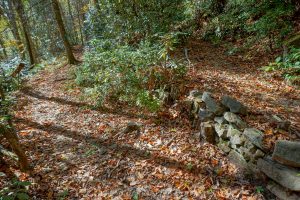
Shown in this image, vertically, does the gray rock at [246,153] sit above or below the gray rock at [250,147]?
below

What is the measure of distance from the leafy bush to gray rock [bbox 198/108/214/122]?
1253 mm

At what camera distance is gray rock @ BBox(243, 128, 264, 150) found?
397 cm

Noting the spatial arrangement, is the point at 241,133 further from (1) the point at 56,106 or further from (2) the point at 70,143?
(1) the point at 56,106

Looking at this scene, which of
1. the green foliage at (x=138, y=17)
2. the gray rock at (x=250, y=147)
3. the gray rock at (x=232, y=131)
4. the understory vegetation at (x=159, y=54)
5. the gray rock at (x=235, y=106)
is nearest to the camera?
the gray rock at (x=250, y=147)

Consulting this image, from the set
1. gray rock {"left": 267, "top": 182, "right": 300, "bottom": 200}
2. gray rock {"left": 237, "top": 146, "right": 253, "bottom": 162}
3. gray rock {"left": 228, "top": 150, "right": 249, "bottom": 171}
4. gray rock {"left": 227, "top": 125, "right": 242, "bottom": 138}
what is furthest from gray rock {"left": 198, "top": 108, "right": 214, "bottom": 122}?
gray rock {"left": 267, "top": 182, "right": 300, "bottom": 200}

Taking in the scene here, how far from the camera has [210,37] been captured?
11.1 m

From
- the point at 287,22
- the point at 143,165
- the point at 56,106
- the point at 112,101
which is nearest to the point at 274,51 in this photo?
the point at 287,22

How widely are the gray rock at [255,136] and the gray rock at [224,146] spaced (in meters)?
0.48

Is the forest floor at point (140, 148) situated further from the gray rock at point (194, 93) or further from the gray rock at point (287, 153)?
the gray rock at point (287, 153)

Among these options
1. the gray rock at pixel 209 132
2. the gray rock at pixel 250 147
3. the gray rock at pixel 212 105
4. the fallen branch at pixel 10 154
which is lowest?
the gray rock at pixel 209 132

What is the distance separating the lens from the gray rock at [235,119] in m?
4.43

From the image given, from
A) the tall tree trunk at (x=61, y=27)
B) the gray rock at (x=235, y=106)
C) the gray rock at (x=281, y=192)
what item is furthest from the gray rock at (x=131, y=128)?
the tall tree trunk at (x=61, y=27)

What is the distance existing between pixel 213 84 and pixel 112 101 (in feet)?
9.55

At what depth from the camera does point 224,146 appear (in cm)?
459
